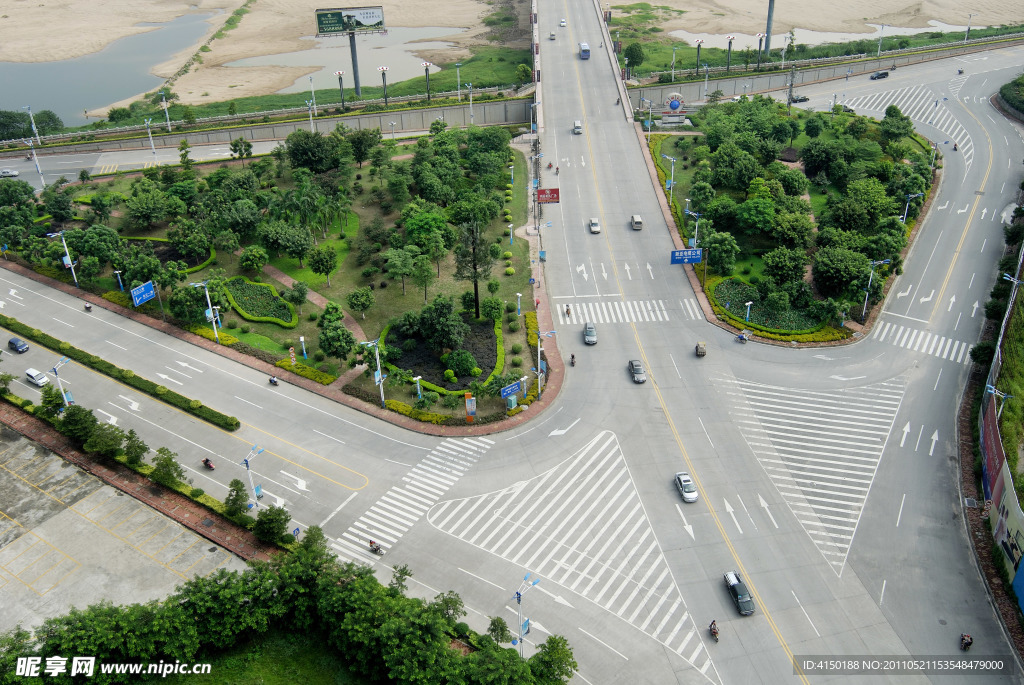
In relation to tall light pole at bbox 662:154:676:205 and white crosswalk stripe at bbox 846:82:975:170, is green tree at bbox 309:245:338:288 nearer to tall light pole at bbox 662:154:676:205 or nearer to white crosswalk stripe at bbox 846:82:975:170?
tall light pole at bbox 662:154:676:205

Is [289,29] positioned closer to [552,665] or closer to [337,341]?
[337,341]

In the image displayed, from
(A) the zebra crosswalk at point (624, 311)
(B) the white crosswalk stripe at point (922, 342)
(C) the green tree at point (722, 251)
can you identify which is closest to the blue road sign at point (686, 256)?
(C) the green tree at point (722, 251)

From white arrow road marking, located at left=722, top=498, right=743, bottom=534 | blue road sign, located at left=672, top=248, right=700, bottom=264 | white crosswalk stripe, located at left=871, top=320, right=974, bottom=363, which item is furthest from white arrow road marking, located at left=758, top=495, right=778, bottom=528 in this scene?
blue road sign, located at left=672, top=248, right=700, bottom=264

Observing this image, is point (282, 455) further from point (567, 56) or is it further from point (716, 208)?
point (567, 56)

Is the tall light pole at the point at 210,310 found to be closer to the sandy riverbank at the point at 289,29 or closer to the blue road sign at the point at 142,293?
the blue road sign at the point at 142,293

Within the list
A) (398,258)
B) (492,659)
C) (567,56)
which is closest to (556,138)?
(567,56)
